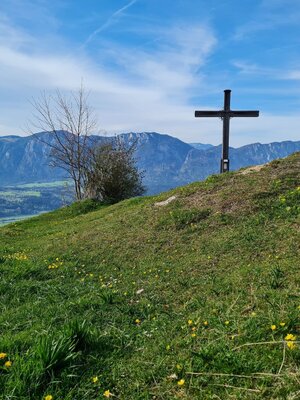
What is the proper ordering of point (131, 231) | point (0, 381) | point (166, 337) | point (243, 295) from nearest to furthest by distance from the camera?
point (0, 381)
point (166, 337)
point (243, 295)
point (131, 231)

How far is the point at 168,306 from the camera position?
633 cm

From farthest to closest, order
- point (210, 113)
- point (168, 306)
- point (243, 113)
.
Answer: point (243, 113) → point (210, 113) → point (168, 306)

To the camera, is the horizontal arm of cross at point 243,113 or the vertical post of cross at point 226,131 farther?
the horizontal arm of cross at point 243,113

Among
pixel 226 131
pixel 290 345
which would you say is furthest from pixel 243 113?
pixel 290 345

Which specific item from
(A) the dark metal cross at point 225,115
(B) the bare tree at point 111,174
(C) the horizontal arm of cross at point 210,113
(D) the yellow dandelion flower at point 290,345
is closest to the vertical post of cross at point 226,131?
(A) the dark metal cross at point 225,115

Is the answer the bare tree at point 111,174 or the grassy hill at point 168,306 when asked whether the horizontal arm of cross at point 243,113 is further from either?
the bare tree at point 111,174

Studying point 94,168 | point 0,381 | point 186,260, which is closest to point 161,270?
point 186,260

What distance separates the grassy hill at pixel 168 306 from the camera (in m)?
3.93

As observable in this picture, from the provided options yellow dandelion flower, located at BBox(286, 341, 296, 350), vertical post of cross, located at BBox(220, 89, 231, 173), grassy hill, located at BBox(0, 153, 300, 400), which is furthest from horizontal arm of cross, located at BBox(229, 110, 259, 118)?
yellow dandelion flower, located at BBox(286, 341, 296, 350)

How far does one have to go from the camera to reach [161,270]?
8281mm

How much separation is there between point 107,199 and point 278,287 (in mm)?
26411

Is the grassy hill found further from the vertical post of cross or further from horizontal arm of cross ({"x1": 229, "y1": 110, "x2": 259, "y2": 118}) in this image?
horizontal arm of cross ({"x1": 229, "y1": 110, "x2": 259, "y2": 118})

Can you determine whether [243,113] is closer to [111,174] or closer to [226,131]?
[226,131]

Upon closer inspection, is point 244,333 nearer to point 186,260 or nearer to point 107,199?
point 186,260
